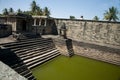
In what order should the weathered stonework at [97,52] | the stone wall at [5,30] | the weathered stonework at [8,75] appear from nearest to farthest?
the weathered stonework at [8,75] < the weathered stonework at [97,52] < the stone wall at [5,30]

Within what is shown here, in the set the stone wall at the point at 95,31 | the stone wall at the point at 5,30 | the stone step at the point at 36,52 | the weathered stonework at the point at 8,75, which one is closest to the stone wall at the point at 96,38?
the stone wall at the point at 95,31

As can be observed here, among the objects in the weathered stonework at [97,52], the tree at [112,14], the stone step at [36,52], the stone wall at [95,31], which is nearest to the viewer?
the stone step at [36,52]

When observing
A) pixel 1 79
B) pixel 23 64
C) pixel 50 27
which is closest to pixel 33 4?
pixel 50 27

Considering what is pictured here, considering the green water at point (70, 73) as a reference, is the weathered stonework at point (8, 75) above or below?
above

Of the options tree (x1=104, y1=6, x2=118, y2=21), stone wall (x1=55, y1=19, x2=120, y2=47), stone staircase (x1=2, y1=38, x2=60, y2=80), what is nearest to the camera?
stone staircase (x1=2, y1=38, x2=60, y2=80)

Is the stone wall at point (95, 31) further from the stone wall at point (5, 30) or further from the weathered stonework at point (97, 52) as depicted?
the stone wall at point (5, 30)

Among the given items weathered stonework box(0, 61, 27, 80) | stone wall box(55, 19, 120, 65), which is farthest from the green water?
weathered stonework box(0, 61, 27, 80)

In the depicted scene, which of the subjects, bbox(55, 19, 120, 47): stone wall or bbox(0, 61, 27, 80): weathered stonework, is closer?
bbox(0, 61, 27, 80): weathered stonework

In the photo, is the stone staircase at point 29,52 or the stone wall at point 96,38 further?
the stone wall at point 96,38

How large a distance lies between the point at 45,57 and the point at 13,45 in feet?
10.2

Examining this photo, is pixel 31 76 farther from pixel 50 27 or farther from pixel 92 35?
pixel 50 27

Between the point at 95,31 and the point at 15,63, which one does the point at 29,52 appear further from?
the point at 95,31

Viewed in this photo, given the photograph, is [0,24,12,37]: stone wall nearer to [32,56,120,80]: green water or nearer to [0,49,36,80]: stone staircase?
[0,49,36,80]: stone staircase

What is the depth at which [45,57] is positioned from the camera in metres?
10.5
